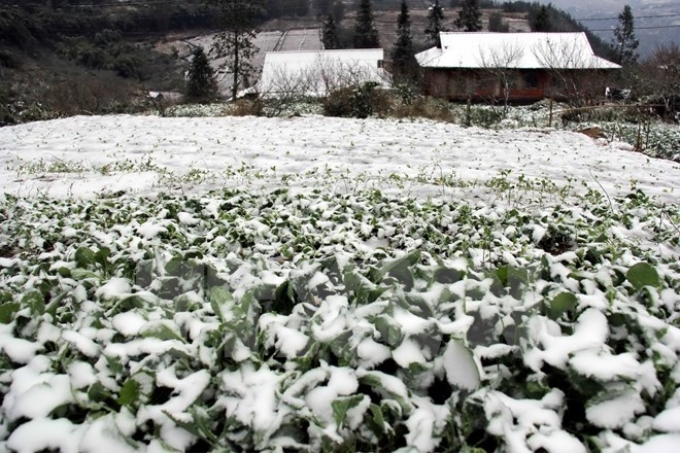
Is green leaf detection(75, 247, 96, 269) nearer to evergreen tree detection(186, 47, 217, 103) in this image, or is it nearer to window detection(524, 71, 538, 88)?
evergreen tree detection(186, 47, 217, 103)

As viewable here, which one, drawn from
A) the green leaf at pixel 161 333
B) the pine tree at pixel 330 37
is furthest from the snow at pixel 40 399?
A: the pine tree at pixel 330 37

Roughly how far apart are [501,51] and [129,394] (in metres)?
34.4

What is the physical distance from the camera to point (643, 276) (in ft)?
5.35

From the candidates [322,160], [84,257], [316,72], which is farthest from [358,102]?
[84,257]

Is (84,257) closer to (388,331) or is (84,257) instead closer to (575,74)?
(388,331)

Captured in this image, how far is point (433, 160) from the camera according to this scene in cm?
761

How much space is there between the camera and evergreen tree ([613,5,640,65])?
4956 centimetres

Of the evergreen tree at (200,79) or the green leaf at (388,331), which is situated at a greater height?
the evergreen tree at (200,79)

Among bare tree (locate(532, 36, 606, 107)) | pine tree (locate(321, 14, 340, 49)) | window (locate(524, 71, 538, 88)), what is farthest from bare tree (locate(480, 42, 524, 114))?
pine tree (locate(321, 14, 340, 49))

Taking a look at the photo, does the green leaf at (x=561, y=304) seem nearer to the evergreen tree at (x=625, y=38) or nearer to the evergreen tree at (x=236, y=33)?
the evergreen tree at (x=236, y=33)

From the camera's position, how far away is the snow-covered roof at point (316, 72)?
60.7 feet

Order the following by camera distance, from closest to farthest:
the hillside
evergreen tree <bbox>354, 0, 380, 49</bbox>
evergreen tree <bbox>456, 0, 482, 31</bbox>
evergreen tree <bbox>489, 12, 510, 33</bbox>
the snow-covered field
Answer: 1. the snow-covered field
2. the hillside
3. evergreen tree <bbox>354, 0, 380, 49</bbox>
4. evergreen tree <bbox>456, 0, 482, 31</bbox>
5. evergreen tree <bbox>489, 12, 510, 33</bbox>

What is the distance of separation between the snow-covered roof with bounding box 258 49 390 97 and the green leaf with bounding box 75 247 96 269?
571 inches

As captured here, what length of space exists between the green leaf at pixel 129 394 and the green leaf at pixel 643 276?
5.43 ft
